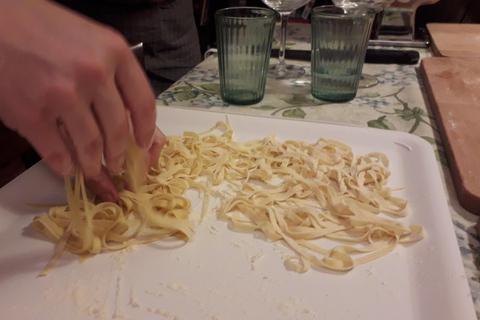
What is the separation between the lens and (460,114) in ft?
2.68

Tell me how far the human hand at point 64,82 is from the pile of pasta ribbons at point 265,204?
115 mm

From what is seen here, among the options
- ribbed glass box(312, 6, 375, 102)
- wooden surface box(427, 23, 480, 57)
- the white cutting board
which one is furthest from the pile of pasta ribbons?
wooden surface box(427, 23, 480, 57)

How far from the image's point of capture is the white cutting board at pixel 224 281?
44 centimetres

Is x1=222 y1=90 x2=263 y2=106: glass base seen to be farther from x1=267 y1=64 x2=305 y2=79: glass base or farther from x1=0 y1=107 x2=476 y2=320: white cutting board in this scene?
x1=0 y1=107 x2=476 y2=320: white cutting board

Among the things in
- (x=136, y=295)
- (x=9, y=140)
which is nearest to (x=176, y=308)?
(x=136, y=295)

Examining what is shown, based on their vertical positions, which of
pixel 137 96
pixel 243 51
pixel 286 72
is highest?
pixel 137 96

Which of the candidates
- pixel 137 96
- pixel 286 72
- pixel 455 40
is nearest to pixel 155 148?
pixel 137 96

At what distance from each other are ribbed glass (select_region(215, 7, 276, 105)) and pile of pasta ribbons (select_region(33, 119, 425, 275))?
24 centimetres

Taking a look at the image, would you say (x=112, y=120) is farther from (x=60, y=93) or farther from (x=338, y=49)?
(x=338, y=49)

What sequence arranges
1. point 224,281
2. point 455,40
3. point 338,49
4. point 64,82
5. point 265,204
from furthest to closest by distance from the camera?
point 455,40
point 338,49
point 265,204
point 224,281
point 64,82

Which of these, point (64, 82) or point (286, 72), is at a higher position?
point (64, 82)

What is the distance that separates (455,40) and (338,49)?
0.63 meters

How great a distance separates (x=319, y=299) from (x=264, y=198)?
201 mm

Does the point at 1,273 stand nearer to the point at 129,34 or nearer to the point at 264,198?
the point at 264,198
